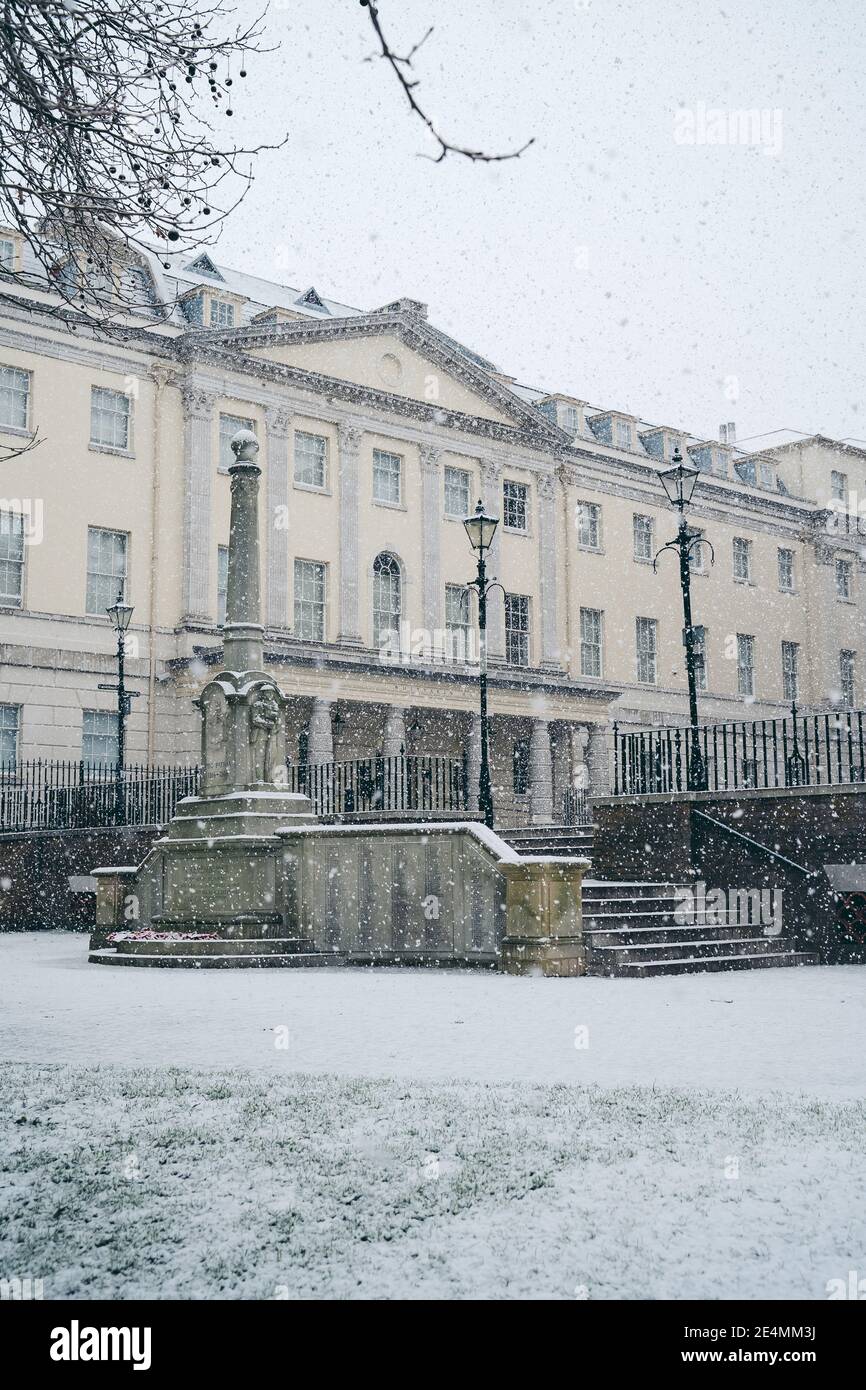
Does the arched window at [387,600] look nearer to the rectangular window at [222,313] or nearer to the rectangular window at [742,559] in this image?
the rectangular window at [222,313]

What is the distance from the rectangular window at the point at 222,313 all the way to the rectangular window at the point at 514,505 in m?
10.3

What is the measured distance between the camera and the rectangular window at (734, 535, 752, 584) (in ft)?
165

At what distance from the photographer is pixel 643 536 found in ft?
153

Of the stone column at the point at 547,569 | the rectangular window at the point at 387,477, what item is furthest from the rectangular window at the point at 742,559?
the rectangular window at the point at 387,477

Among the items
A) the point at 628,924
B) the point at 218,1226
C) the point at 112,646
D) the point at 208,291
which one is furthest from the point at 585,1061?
the point at 208,291

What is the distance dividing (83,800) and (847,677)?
119ft

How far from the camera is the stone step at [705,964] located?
13.7 meters

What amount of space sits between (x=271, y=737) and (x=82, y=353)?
19.0 meters

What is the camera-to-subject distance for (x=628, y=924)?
51.2ft

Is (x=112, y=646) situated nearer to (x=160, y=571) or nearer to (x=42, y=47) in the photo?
(x=160, y=571)

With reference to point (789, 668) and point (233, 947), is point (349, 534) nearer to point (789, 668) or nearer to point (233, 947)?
point (789, 668)

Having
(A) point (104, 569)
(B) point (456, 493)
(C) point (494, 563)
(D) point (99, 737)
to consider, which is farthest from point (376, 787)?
(B) point (456, 493)

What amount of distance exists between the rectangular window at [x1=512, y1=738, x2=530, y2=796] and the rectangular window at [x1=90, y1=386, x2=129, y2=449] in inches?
586

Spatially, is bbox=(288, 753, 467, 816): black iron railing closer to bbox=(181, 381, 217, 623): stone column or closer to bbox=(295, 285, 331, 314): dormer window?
bbox=(181, 381, 217, 623): stone column
